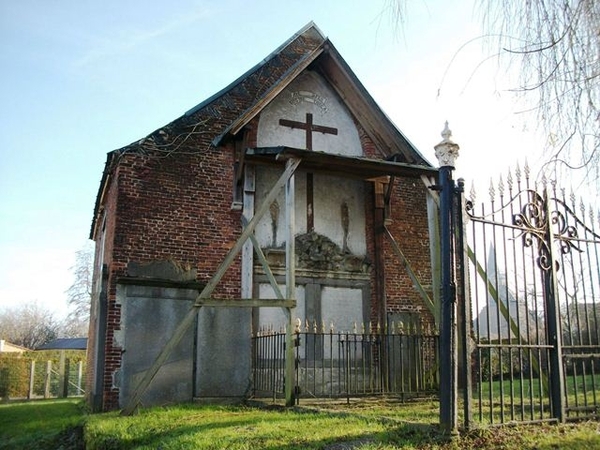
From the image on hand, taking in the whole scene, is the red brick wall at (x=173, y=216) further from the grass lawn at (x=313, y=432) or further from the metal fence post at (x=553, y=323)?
the metal fence post at (x=553, y=323)

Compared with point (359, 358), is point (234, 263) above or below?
above

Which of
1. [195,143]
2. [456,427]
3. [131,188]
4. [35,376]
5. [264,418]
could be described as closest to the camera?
[456,427]

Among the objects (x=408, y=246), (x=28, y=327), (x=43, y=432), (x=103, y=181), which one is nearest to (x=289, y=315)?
(x=43, y=432)

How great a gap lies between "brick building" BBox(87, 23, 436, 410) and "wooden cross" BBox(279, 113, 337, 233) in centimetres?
3

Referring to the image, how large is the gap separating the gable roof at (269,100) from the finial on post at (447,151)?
4937 mm

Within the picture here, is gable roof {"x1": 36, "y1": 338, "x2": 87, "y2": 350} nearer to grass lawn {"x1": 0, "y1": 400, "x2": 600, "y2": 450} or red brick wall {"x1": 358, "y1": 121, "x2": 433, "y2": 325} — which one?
red brick wall {"x1": 358, "y1": 121, "x2": 433, "y2": 325}

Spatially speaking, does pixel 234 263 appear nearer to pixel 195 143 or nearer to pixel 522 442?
pixel 195 143

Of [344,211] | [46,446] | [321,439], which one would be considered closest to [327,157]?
[344,211]

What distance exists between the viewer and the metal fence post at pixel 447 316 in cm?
557

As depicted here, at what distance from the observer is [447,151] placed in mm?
7184

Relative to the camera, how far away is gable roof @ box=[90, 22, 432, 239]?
11.7 m

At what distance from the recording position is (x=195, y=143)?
1211 centimetres

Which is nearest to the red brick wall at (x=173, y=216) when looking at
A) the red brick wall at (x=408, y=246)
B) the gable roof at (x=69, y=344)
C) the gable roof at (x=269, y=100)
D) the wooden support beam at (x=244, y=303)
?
the gable roof at (x=269, y=100)

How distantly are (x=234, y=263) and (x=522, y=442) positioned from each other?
7.21m
